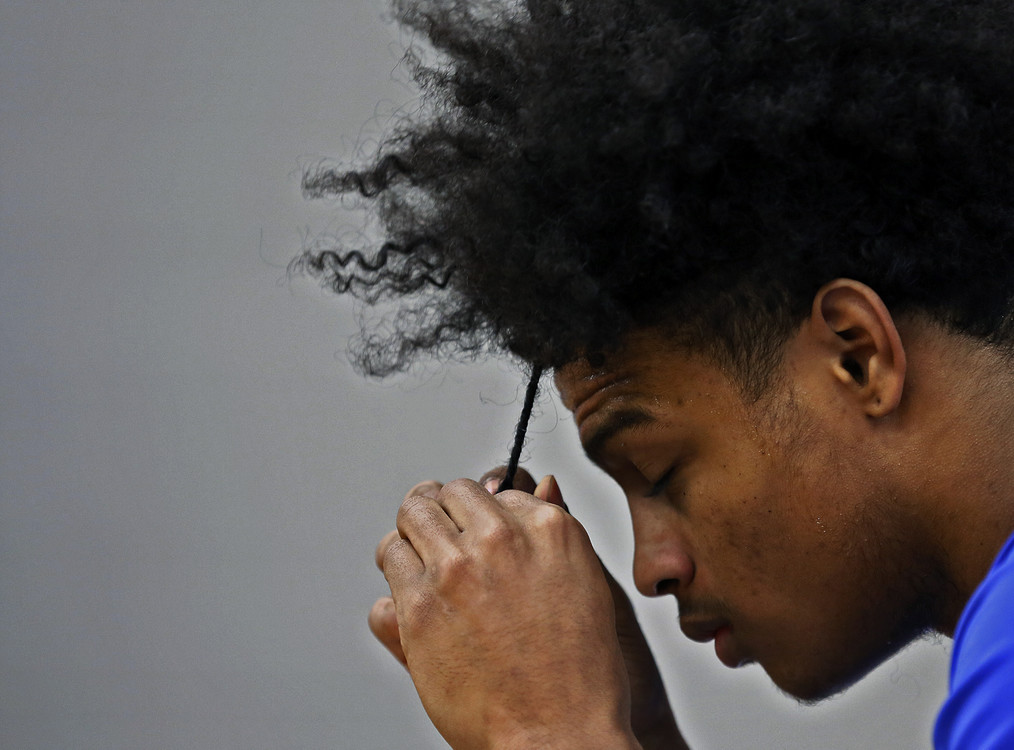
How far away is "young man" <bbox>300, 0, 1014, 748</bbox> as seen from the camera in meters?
0.99

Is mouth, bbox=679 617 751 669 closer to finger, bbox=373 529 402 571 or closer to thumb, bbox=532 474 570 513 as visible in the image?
thumb, bbox=532 474 570 513

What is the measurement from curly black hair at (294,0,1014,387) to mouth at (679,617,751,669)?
0.94 feet

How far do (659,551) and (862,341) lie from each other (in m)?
0.30

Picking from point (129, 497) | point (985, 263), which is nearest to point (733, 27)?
point (985, 263)

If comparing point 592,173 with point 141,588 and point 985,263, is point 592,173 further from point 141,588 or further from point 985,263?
point 141,588

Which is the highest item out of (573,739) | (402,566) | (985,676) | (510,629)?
(402,566)

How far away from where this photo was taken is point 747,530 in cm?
107

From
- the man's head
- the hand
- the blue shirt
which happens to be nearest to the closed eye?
the man's head

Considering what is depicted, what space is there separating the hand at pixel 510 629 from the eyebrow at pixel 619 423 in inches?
3.9

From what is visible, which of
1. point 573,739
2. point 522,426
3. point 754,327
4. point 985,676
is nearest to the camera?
point 985,676

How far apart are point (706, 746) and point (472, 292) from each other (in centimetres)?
113

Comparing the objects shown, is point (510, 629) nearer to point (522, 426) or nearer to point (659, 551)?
point (659, 551)

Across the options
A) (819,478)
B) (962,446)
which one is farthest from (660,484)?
(962,446)

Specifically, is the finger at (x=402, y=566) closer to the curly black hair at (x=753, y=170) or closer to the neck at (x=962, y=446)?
the curly black hair at (x=753, y=170)
